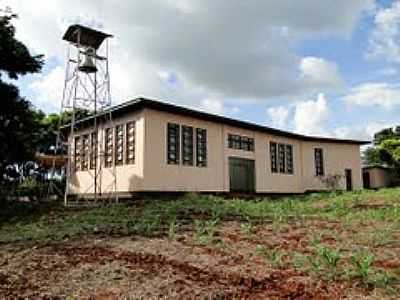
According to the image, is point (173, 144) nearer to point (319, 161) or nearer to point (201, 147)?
point (201, 147)

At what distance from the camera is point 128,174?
1507cm

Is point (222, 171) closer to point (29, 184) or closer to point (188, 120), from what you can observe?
point (188, 120)

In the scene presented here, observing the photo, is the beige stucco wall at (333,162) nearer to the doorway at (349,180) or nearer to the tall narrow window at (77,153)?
the doorway at (349,180)

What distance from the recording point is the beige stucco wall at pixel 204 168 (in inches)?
577

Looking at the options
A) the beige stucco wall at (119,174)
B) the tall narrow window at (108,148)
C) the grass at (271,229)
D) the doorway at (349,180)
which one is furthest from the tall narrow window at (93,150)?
the doorway at (349,180)

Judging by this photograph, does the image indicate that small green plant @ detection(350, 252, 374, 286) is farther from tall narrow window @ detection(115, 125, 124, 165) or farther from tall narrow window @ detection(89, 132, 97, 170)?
tall narrow window @ detection(89, 132, 97, 170)

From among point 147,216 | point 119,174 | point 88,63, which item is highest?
point 88,63

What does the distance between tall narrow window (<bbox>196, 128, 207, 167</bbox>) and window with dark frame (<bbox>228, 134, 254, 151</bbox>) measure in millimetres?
1559

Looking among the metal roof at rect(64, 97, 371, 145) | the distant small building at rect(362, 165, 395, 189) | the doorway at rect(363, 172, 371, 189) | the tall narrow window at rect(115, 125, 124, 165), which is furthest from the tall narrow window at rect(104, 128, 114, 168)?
the doorway at rect(363, 172, 371, 189)

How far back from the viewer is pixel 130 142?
15.3 m

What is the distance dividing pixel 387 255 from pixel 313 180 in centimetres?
1729

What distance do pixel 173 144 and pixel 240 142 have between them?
409cm

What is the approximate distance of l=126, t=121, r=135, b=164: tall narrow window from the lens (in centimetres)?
1509

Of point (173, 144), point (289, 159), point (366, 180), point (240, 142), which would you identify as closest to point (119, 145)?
point (173, 144)
